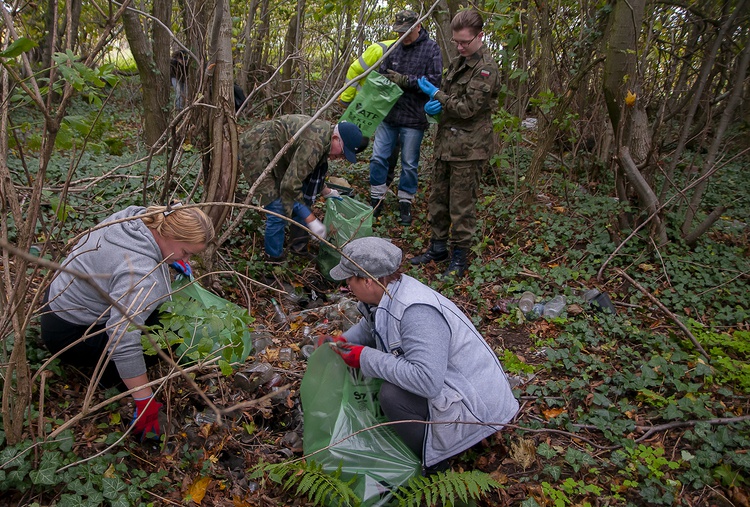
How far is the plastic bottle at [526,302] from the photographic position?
3.64 metres

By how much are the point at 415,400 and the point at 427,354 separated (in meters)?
0.26

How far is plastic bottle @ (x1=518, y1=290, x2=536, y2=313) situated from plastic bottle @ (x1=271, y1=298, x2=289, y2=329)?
1.77m

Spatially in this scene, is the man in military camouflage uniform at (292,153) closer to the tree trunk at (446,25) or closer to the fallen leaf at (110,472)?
the fallen leaf at (110,472)

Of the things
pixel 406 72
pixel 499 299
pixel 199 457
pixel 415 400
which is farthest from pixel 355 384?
pixel 406 72

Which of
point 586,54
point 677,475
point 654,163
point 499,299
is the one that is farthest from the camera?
point 586,54

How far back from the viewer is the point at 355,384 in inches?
89.7

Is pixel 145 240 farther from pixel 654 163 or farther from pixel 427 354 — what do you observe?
pixel 654 163

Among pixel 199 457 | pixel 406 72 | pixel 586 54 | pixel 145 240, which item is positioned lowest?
pixel 199 457

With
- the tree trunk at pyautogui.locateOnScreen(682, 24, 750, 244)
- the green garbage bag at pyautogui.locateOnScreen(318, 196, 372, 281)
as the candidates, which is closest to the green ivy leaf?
the green garbage bag at pyautogui.locateOnScreen(318, 196, 372, 281)

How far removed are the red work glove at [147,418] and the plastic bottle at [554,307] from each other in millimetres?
2673

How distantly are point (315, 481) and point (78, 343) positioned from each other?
130cm

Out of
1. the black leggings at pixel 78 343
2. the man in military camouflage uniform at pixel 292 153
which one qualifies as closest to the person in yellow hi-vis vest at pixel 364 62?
the man in military camouflage uniform at pixel 292 153

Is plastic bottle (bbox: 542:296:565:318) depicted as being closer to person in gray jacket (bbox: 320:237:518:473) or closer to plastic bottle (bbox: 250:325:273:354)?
person in gray jacket (bbox: 320:237:518:473)

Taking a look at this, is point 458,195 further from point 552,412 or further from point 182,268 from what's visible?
point 182,268
